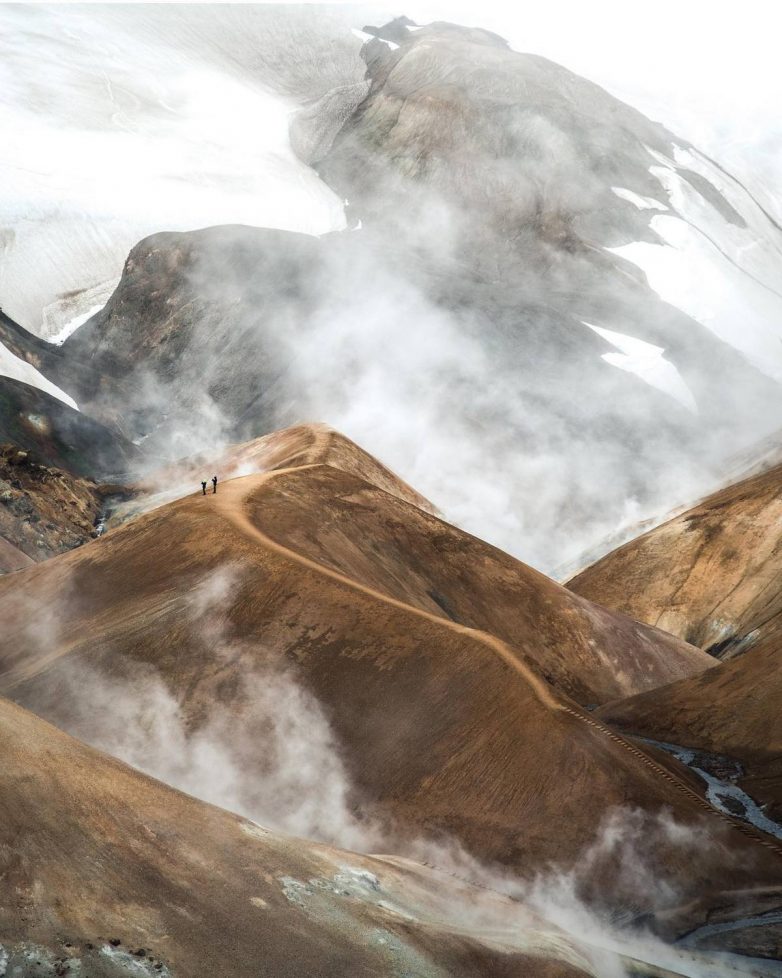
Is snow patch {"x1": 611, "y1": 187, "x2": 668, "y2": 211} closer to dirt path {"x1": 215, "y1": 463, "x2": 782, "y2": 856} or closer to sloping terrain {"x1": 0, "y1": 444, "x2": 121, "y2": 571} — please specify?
sloping terrain {"x1": 0, "y1": 444, "x2": 121, "y2": 571}

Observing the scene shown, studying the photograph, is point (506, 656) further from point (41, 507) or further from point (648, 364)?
point (648, 364)

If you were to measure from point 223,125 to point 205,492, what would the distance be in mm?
141298

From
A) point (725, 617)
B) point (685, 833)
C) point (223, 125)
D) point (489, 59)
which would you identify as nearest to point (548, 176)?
point (489, 59)

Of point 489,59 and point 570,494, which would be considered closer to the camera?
point 570,494

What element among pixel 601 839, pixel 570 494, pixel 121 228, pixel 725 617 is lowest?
pixel 121 228

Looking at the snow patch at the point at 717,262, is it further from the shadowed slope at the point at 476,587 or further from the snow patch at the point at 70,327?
the shadowed slope at the point at 476,587

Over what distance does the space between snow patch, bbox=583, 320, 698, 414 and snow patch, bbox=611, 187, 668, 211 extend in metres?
28.0

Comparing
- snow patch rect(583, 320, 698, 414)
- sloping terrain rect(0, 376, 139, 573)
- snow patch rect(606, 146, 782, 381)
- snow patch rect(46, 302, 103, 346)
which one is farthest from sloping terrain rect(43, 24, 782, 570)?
sloping terrain rect(0, 376, 139, 573)

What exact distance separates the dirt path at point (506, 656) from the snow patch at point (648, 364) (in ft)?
227

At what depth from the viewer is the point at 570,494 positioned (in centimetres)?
9944

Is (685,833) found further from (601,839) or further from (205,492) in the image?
(205,492)

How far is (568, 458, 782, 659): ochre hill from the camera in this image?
7244cm

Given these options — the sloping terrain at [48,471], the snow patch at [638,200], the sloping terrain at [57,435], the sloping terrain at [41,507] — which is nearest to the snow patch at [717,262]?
the snow patch at [638,200]

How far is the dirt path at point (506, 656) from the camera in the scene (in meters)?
35.5
